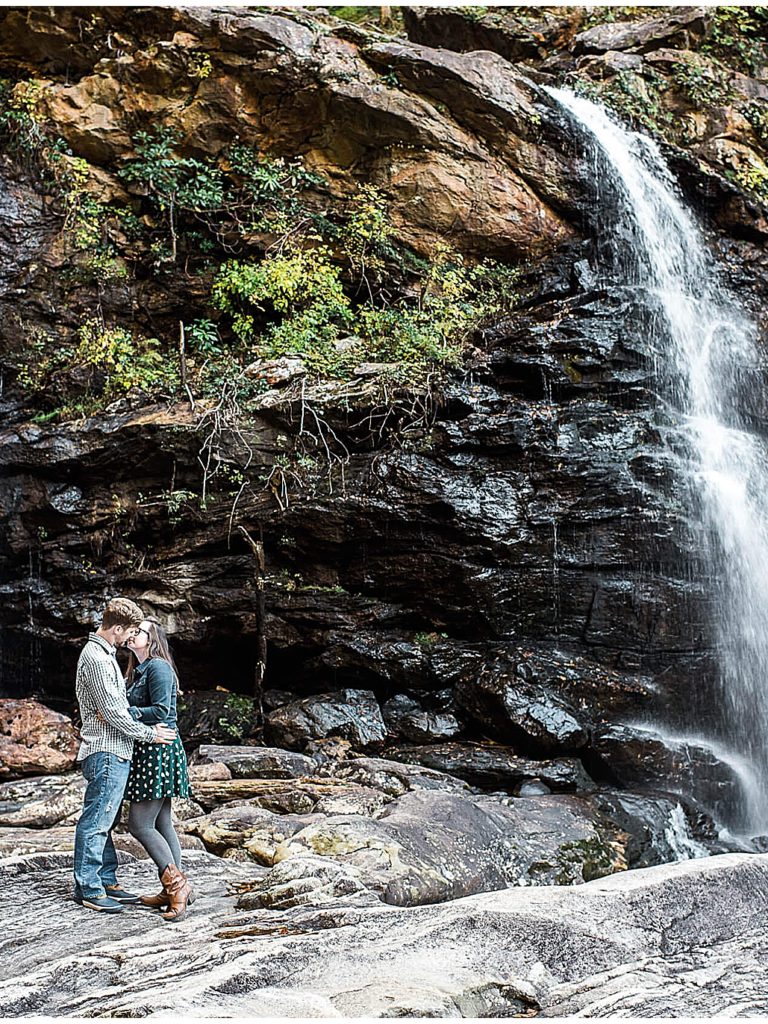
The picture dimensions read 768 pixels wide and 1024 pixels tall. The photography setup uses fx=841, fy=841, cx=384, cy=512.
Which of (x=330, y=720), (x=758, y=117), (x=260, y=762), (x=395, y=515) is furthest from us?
(x=758, y=117)

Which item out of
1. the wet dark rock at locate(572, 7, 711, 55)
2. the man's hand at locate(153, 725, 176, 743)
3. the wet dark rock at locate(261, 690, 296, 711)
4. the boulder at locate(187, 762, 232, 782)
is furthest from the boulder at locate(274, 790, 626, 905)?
the wet dark rock at locate(572, 7, 711, 55)

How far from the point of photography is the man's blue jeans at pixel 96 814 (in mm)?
4285

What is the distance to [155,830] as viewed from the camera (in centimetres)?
433

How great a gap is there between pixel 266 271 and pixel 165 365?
2.05 metres

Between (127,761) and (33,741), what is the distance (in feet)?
16.7

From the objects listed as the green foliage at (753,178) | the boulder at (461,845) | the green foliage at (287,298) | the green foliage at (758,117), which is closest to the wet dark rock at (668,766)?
the boulder at (461,845)

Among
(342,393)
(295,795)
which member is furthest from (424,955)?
(342,393)

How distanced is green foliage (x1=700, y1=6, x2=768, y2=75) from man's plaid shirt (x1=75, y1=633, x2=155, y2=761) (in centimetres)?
1671

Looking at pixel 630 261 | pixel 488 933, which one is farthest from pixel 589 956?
pixel 630 261

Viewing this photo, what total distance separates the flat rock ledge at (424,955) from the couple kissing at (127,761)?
0.19 meters

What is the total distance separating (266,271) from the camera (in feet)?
40.7

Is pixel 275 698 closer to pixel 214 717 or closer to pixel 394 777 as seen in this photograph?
pixel 214 717

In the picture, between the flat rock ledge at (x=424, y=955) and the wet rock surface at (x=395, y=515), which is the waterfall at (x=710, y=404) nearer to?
the wet rock surface at (x=395, y=515)

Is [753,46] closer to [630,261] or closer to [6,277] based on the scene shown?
[630,261]
